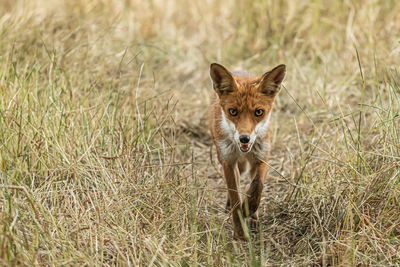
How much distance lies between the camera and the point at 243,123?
3.76 m

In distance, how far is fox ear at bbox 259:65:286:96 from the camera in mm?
3889

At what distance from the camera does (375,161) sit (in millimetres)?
3826

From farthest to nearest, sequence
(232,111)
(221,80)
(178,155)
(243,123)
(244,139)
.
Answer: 1. (178,155)
2. (221,80)
3. (232,111)
4. (243,123)
5. (244,139)

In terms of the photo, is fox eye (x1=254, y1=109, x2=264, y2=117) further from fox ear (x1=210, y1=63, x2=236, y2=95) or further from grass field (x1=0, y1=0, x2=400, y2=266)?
grass field (x1=0, y1=0, x2=400, y2=266)

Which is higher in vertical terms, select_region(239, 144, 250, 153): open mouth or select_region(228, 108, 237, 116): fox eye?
select_region(228, 108, 237, 116): fox eye

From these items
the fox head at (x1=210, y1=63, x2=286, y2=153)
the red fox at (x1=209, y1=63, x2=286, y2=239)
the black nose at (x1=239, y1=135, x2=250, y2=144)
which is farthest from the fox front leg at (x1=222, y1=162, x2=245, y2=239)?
the black nose at (x1=239, y1=135, x2=250, y2=144)

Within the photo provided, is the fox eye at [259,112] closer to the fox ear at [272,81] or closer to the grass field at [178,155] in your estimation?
the fox ear at [272,81]

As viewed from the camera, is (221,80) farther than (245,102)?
Yes

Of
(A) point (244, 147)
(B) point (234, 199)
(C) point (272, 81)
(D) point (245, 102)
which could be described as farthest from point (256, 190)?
(C) point (272, 81)

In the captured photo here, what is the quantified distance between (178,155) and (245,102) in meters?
1.53

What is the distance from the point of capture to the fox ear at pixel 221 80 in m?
3.93

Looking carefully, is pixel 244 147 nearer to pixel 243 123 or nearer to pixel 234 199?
pixel 243 123

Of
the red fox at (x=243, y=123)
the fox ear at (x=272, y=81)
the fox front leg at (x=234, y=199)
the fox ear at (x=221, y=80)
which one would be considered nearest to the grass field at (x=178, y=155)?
the fox front leg at (x=234, y=199)

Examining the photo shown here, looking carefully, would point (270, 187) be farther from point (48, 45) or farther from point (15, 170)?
point (48, 45)
